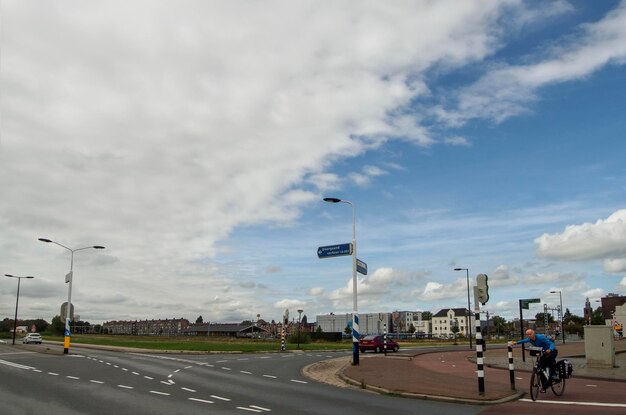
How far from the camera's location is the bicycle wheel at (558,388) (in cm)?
1463

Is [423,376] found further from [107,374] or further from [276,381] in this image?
[107,374]

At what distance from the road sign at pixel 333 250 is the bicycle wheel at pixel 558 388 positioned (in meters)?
11.8

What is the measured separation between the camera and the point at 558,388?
1500 cm

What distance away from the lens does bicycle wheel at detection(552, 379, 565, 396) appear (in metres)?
14.6

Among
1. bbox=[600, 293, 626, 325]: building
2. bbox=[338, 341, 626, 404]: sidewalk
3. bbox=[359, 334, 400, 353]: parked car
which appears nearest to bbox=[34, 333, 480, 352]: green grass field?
bbox=[359, 334, 400, 353]: parked car

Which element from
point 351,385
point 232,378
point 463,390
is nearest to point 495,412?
point 463,390

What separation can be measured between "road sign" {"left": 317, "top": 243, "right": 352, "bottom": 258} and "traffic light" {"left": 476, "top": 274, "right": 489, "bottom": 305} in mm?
10346

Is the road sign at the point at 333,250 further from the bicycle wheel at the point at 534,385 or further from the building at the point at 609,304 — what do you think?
the building at the point at 609,304

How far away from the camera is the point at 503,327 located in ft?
475

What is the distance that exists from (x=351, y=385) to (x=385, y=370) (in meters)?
4.85

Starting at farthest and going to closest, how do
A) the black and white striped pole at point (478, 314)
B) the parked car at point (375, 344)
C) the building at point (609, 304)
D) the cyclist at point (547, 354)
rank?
the building at point (609, 304)
the parked car at point (375, 344)
the cyclist at point (547, 354)
the black and white striped pole at point (478, 314)

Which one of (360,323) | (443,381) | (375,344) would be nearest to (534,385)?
(443,381)

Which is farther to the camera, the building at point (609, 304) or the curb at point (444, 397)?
the building at point (609, 304)

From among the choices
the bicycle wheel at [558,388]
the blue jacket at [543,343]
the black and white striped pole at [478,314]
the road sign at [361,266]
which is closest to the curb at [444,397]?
the black and white striped pole at [478,314]
